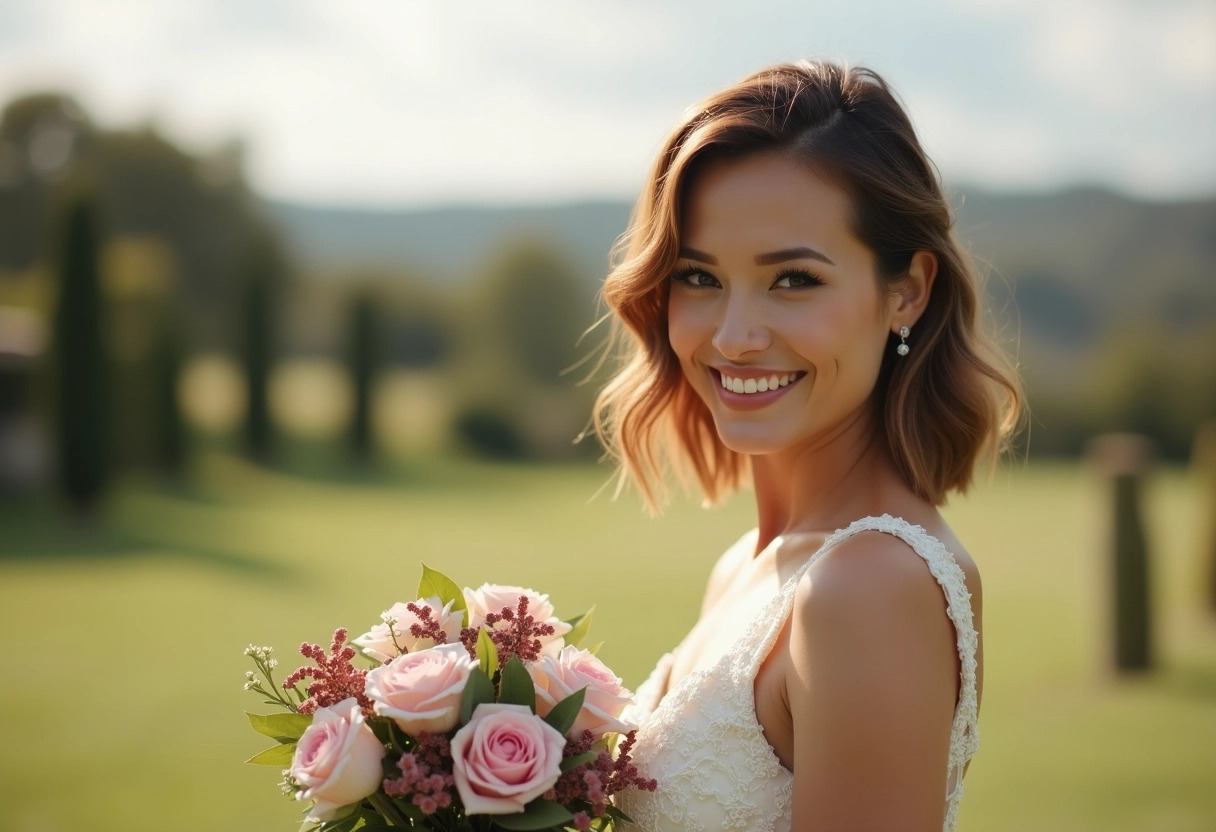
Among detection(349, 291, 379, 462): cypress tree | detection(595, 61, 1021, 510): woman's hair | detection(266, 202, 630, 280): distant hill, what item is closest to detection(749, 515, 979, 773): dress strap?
detection(595, 61, 1021, 510): woman's hair

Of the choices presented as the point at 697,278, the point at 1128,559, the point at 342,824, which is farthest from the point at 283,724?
the point at 1128,559

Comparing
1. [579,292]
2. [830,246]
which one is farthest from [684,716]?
[579,292]

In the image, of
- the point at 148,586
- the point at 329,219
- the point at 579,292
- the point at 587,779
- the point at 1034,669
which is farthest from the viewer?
the point at 329,219

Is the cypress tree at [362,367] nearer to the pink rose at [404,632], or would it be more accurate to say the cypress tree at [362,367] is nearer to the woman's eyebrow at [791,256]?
the pink rose at [404,632]

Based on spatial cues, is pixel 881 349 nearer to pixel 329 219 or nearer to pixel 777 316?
pixel 777 316

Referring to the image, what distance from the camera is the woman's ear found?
2.66 m

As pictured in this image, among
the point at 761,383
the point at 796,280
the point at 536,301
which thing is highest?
the point at 536,301

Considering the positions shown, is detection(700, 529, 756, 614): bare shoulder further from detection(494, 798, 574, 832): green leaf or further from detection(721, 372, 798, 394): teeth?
detection(494, 798, 574, 832): green leaf

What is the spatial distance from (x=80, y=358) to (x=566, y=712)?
20.7 metres

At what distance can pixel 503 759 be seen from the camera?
209 centimetres

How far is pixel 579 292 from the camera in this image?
4612 cm

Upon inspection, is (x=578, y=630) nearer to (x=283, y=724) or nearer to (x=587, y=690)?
(x=587, y=690)

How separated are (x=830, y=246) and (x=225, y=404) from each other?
39.0 meters

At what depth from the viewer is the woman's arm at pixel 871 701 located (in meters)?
2.12
